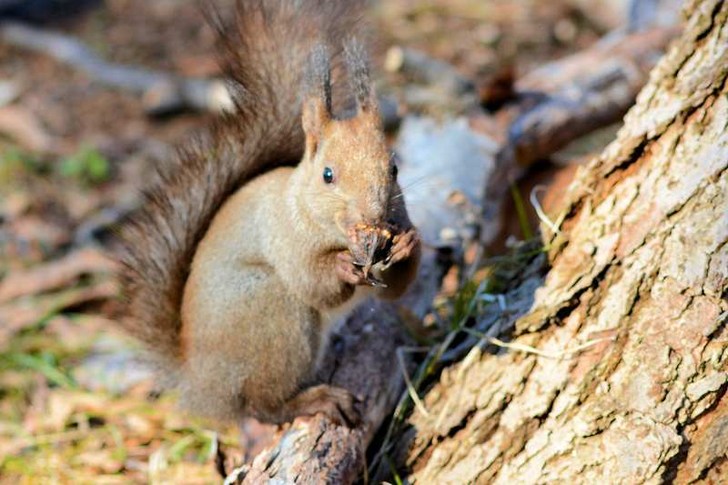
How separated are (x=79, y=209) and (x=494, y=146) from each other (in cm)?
255

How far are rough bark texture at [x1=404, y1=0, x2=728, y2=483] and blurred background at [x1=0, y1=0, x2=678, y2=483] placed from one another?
835 mm

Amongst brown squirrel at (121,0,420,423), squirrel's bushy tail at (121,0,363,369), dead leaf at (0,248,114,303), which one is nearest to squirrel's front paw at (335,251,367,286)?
brown squirrel at (121,0,420,423)

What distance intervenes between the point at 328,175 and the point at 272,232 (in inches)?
15.1

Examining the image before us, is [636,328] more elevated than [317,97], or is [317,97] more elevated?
[317,97]

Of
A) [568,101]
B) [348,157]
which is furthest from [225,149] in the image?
[568,101]

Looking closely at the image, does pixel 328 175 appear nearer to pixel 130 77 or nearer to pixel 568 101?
pixel 568 101

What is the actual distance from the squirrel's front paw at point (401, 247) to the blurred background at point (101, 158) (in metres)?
0.76

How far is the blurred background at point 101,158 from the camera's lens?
3115mm

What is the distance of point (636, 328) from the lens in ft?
7.00

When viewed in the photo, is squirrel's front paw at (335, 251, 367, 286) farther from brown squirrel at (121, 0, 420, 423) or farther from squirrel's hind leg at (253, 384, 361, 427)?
squirrel's hind leg at (253, 384, 361, 427)

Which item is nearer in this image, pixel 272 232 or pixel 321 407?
pixel 321 407

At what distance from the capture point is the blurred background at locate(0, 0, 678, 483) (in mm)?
3115

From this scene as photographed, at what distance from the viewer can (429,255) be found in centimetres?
321

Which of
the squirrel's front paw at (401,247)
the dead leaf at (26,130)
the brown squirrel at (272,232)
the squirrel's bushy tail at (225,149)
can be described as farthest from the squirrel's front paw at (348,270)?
the dead leaf at (26,130)
